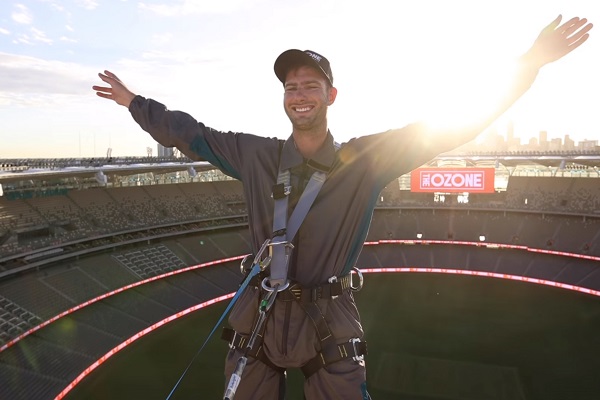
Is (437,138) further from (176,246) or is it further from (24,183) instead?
(176,246)

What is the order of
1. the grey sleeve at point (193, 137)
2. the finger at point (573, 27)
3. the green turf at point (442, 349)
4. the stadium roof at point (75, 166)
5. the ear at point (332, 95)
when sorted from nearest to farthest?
1. the finger at point (573, 27)
2. the ear at point (332, 95)
3. the grey sleeve at point (193, 137)
4. the green turf at point (442, 349)
5. the stadium roof at point (75, 166)

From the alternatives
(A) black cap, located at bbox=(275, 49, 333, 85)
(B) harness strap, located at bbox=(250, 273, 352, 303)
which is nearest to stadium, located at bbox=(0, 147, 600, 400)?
(B) harness strap, located at bbox=(250, 273, 352, 303)

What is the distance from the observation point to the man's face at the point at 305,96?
3466 millimetres

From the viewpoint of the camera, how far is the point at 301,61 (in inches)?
136

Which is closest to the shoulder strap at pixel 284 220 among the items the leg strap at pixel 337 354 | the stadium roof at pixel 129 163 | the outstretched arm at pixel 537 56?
the leg strap at pixel 337 354

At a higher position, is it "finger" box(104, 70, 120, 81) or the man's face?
"finger" box(104, 70, 120, 81)

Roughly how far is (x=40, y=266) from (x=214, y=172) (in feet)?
74.3

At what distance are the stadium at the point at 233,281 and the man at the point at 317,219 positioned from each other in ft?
46.0

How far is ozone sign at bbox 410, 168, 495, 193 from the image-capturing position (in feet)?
168

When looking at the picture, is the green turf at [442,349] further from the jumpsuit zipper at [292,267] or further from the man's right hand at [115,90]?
the man's right hand at [115,90]

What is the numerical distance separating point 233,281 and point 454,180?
29.0 metres

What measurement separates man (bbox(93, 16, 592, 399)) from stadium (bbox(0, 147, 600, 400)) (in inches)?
552

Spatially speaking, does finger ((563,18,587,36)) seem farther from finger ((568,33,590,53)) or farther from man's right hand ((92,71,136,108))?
man's right hand ((92,71,136,108))

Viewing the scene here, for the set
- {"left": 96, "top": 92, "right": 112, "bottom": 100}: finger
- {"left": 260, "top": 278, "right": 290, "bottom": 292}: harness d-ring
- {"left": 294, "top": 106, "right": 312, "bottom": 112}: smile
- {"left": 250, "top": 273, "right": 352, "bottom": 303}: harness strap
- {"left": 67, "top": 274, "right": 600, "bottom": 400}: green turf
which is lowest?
{"left": 67, "top": 274, "right": 600, "bottom": 400}: green turf
